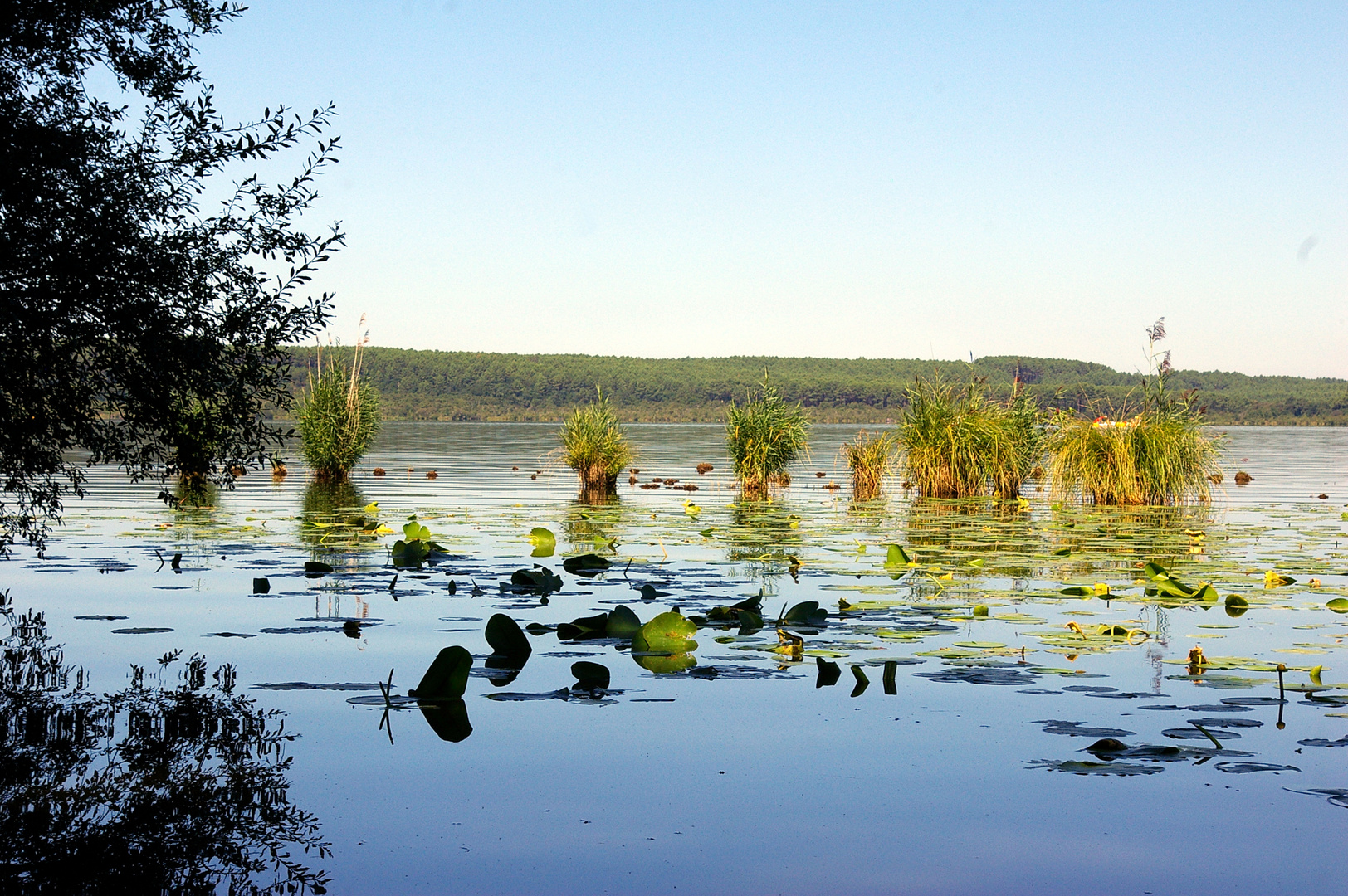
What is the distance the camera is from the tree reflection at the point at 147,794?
11.2 ft

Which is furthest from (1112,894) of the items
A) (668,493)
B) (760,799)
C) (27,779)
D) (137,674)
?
(668,493)

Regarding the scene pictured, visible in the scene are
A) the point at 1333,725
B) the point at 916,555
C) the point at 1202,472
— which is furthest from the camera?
the point at 1202,472

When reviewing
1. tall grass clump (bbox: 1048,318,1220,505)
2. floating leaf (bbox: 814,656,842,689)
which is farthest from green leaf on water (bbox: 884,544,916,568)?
tall grass clump (bbox: 1048,318,1220,505)

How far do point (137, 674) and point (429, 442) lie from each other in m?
48.6

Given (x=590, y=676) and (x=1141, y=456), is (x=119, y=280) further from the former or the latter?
(x=1141, y=456)

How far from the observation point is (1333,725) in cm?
506

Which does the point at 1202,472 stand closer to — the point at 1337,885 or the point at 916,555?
the point at 916,555

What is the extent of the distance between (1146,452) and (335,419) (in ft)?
54.5

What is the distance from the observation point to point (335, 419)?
83.6 ft

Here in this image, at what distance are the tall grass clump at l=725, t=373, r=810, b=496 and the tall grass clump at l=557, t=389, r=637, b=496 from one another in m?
2.36

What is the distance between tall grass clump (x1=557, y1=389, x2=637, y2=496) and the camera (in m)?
23.7

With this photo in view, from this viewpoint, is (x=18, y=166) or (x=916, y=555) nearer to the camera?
(x=18, y=166)

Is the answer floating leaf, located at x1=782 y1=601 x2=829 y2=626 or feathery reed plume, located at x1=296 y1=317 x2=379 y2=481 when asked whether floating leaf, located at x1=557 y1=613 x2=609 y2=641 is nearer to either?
floating leaf, located at x1=782 y1=601 x2=829 y2=626

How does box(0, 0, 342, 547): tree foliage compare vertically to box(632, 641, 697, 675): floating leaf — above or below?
above
